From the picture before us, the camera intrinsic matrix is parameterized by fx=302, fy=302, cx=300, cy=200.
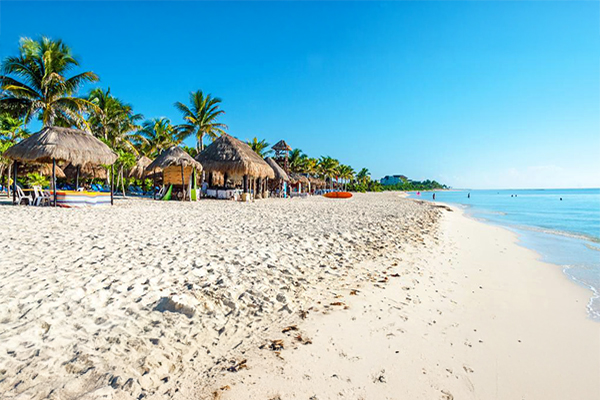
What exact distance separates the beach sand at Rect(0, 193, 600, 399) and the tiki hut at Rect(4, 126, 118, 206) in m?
7.67

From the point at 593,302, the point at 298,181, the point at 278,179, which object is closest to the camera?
the point at 593,302

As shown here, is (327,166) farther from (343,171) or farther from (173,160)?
(173,160)

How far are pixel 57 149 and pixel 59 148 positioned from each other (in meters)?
0.08

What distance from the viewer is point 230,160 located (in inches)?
714

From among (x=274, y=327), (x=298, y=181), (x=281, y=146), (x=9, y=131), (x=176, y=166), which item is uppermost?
(x=281, y=146)

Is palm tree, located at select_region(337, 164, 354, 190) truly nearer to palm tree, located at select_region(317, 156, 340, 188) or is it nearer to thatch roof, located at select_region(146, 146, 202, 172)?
palm tree, located at select_region(317, 156, 340, 188)

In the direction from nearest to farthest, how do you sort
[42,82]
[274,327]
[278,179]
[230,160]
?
[274,327]
[42,82]
[230,160]
[278,179]

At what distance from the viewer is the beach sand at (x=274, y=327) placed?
1852 mm

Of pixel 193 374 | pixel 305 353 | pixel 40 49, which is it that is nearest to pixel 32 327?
pixel 193 374

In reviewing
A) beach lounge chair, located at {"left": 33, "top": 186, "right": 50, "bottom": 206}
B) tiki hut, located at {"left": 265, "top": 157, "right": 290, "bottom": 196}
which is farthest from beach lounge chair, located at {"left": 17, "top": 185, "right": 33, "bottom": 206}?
tiki hut, located at {"left": 265, "top": 157, "right": 290, "bottom": 196}

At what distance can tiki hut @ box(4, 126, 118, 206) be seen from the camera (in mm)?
10602

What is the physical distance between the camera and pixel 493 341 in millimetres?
2539

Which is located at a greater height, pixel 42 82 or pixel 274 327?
pixel 42 82

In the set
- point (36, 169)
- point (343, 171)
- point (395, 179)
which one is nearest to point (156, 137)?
point (36, 169)
